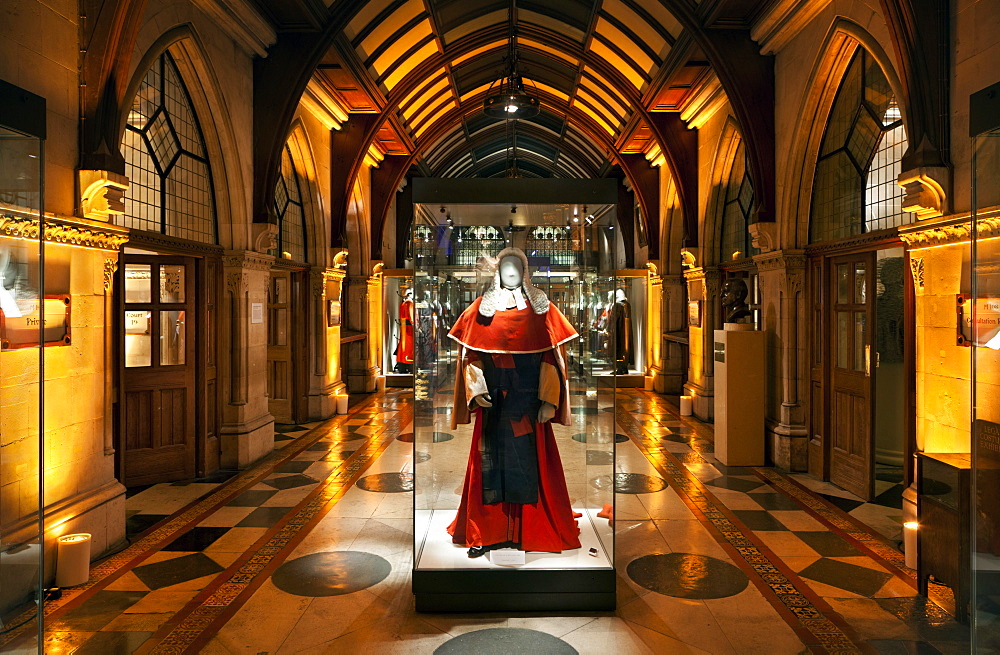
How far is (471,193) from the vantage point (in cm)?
383

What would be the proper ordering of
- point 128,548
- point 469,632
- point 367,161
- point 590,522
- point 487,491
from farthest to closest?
1. point 367,161
2. point 128,548
3. point 590,522
4. point 487,491
5. point 469,632

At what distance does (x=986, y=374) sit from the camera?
2316mm

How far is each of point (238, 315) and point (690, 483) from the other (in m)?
5.10

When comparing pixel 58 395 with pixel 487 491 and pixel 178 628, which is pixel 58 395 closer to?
pixel 178 628

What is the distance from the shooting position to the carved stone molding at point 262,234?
284 inches

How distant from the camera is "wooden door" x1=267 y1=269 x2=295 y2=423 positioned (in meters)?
9.73

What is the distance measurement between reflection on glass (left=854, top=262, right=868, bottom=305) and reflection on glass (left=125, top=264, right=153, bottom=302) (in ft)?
22.1

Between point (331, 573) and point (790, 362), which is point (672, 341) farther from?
point (331, 573)

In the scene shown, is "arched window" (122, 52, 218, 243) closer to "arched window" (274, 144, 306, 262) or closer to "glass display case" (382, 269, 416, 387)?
"arched window" (274, 144, 306, 262)

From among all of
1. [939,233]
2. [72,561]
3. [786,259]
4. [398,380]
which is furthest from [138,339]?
[398,380]

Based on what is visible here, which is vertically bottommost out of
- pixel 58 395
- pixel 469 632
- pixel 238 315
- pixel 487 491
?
pixel 469 632

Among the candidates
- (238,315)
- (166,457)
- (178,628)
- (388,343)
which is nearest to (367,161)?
(388,343)

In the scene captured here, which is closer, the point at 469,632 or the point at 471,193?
the point at 469,632

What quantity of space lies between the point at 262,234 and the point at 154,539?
3500 millimetres
